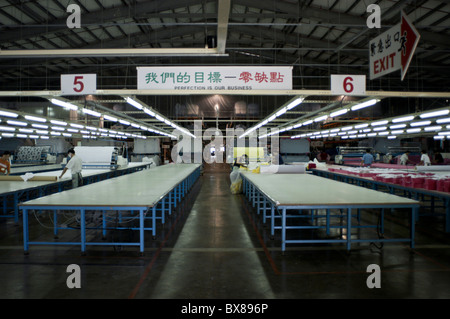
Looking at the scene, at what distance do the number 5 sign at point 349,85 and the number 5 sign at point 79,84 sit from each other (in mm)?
5311

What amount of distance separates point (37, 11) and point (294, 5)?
9.24 m

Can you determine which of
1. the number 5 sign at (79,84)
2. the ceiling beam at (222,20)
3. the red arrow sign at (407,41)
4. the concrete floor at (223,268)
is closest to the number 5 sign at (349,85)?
the red arrow sign at (407,41)

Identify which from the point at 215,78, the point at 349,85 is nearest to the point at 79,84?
the point at 215,78

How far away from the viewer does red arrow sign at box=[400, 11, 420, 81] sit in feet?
12.9

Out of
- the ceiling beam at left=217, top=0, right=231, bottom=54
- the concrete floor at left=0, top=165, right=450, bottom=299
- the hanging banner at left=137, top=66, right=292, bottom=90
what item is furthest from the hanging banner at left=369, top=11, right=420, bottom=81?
the concrete floor at left=0, top=165, right=450, bottom=299

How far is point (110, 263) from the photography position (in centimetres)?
399

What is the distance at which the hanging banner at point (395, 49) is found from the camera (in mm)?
4059

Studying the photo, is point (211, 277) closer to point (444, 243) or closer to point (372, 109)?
point (444, 243)

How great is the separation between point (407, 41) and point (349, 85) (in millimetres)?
2239

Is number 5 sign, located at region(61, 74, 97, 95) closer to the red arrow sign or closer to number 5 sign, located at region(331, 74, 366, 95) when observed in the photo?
number 5 sign, located at region(331, 74, 366, 95)

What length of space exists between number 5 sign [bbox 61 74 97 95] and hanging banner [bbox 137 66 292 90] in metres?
1.26

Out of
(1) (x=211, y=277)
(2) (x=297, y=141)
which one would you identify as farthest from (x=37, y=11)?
(2) (x=297, y=141)

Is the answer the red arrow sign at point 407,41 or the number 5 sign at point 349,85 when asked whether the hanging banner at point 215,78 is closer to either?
the number 5 sign at point 349,85

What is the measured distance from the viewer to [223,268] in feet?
12.6
